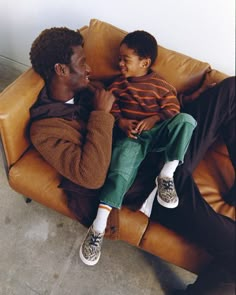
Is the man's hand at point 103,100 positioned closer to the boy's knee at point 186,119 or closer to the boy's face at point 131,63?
the boy's face at point 131,63

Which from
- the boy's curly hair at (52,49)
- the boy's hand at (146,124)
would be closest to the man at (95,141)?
the boy's curly hair at (52,49)

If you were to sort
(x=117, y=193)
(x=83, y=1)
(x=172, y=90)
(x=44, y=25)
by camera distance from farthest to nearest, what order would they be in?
(x=44, y=25) < (x=83, y=1) < (x=172, y=90) < (x=117, y=193)

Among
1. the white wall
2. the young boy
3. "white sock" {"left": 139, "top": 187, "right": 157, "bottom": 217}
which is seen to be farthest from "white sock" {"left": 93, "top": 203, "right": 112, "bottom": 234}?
the white wall

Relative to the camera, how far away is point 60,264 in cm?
127

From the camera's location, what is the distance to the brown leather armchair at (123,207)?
109 cm

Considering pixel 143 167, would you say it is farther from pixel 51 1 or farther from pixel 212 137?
pixel 51 1

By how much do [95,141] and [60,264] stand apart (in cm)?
57

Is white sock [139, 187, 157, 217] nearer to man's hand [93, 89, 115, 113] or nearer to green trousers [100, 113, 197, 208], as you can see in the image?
green trousers [100, 113, 197, 208]

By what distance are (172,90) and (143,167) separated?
33cm

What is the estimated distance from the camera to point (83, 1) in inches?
57.7

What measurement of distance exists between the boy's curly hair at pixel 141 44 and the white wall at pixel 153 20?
0.62 feet

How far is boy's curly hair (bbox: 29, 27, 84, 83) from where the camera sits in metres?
1.09

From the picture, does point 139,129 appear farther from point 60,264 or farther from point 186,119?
point 60,264

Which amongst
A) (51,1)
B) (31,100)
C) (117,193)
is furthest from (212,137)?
(51,1)
